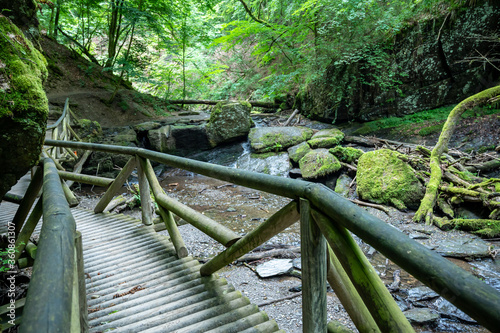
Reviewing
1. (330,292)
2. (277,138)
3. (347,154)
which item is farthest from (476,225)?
(277,138)

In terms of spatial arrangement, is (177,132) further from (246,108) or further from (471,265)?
(471,265)

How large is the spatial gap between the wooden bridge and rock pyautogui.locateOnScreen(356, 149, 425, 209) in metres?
5.70

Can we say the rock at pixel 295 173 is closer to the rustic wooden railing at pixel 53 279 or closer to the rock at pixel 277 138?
the rock at pixel 277 138

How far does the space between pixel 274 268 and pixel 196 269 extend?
1858 millimetres

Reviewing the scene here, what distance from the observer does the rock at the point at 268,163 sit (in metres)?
9.89

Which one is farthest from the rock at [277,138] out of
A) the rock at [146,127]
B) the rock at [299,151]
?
the rock at [146,127]

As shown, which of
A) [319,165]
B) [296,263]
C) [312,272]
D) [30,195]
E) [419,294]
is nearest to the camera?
[312,272]

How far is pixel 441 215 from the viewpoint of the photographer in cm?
607

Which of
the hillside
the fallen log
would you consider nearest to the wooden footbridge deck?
the hillside

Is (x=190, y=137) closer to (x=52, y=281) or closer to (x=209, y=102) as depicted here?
(x=209, y=102)

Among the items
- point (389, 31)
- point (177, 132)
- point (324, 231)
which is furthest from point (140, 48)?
point (324, 231)

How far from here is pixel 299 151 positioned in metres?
9.90

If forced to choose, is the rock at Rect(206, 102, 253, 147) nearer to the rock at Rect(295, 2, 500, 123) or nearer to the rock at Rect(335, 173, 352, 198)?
the rock at Rect(295, 2, 500, 123)

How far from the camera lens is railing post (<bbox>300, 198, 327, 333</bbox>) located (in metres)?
1.24
